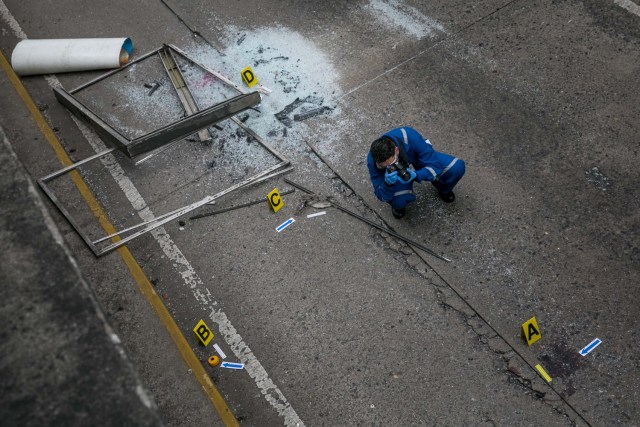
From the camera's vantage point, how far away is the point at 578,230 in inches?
244

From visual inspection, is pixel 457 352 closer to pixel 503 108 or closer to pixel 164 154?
pixel 503 108

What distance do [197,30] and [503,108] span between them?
4.19 m

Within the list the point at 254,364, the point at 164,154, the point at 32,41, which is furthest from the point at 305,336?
the point at 32,41

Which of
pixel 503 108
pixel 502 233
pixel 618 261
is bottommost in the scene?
pixel 618 261

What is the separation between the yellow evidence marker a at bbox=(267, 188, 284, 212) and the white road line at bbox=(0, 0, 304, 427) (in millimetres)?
1044

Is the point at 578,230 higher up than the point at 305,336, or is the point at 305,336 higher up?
the point at 305,336

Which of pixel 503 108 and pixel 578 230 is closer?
pixel 578 230

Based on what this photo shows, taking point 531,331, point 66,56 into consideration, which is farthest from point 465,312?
point 66,56

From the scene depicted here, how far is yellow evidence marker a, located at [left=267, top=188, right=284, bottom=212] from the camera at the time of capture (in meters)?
6.48

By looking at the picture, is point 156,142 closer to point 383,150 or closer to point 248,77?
point 248,77

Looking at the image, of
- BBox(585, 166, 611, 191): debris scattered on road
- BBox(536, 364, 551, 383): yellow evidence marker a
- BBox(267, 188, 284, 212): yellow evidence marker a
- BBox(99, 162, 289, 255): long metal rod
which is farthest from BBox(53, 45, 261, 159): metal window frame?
BBox(536, 364, 551, 383): yellow evidence marker a

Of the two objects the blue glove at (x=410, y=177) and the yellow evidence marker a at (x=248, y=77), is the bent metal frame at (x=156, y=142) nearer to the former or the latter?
the yellow evidence marker a at (x=248, y=77)

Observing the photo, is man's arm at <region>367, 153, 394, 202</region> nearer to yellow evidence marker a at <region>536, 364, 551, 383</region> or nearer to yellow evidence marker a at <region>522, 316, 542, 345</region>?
yellow evidence marker a at <region>522, 316, 542, 345</region>

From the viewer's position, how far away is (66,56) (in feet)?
26.3
